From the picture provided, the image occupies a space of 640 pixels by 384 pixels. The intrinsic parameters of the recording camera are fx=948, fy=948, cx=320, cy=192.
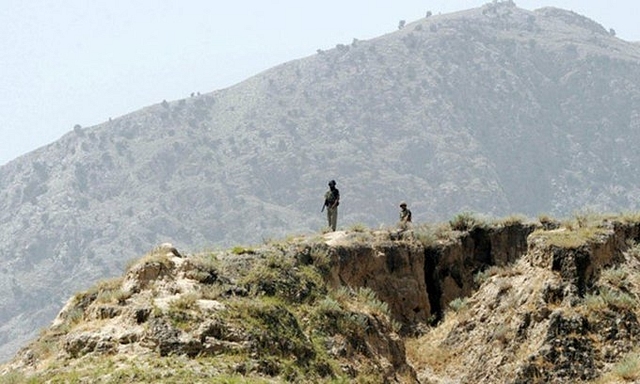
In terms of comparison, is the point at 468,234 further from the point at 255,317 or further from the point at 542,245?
the point at 255,317

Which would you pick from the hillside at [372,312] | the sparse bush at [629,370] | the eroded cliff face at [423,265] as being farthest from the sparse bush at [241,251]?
the sparse bush at [629,370]

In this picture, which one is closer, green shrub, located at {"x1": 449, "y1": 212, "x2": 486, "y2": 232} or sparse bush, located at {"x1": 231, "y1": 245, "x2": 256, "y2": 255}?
sparse bush, located at {"x1": 231, "y1": 245, "x2": 256, "y2": 255}

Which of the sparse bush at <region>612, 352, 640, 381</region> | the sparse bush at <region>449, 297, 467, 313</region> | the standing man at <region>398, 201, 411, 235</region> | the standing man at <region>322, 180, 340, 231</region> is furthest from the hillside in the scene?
the standing man at <region>322, 180, 340, 231</region>

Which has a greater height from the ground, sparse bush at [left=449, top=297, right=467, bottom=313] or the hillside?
the hillside

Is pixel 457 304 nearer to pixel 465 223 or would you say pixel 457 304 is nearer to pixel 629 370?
pixel 465 223

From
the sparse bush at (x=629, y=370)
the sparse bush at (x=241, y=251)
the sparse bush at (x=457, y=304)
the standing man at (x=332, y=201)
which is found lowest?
the sparse bush at (x=457, y=304)

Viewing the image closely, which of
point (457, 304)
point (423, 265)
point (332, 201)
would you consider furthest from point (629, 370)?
point (332, 201)

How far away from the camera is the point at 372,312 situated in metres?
28.5

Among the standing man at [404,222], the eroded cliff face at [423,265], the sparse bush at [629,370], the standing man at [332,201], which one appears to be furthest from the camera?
the standing man at [404,222]

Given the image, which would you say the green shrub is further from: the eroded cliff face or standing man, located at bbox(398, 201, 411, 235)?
standing man, located at bbox(398, 201, 411, 235)

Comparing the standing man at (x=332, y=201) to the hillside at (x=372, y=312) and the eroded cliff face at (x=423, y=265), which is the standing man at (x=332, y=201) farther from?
the eroded cliff face at (x=423, y=265)

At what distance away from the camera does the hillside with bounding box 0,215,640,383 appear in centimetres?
2062

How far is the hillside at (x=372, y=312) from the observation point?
20625 millimetres

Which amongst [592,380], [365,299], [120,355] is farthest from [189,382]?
Answer: [592,380]
